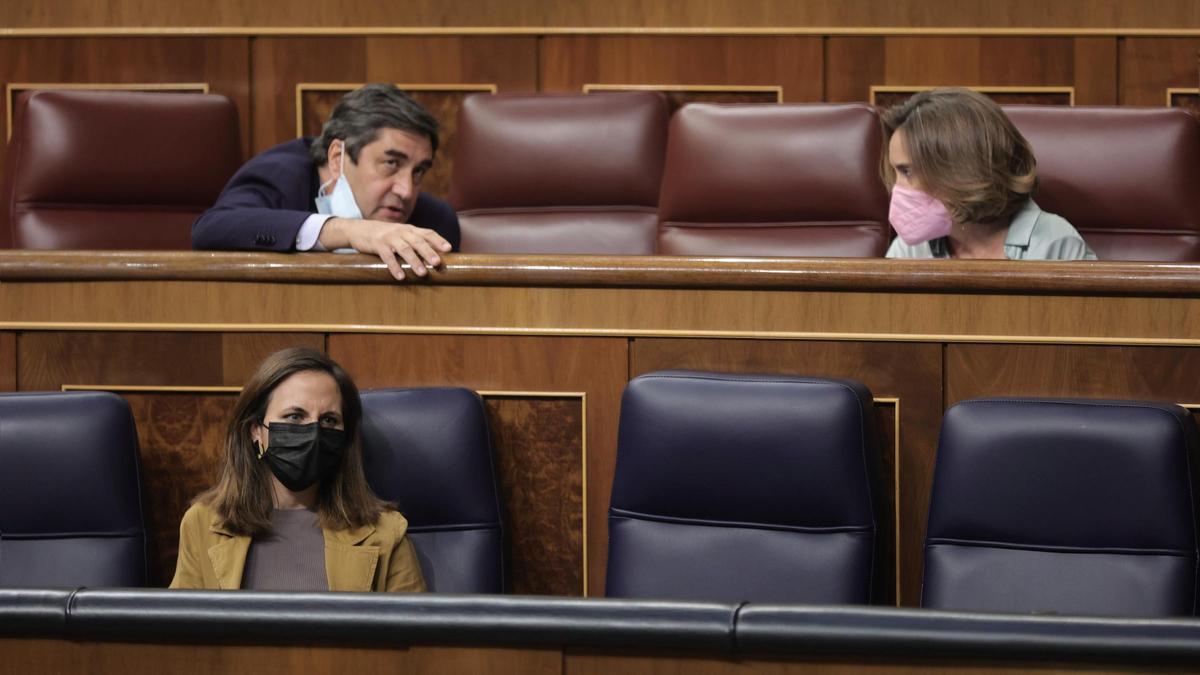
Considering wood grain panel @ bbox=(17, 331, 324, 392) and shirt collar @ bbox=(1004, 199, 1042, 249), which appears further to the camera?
shirt collar @ bbox=(1004, 199, 1042, 249)

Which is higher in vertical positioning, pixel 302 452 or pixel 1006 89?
pixel 1006 89

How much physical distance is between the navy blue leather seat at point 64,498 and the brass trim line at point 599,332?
0.20 feet

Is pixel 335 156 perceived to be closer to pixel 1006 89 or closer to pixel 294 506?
pixel 294 506

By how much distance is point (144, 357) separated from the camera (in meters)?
0.71

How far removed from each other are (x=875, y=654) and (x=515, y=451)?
316 mm

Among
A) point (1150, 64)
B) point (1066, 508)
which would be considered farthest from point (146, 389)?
point (1150, 64)

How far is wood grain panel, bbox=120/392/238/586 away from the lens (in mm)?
706

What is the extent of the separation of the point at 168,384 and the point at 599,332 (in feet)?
0.75

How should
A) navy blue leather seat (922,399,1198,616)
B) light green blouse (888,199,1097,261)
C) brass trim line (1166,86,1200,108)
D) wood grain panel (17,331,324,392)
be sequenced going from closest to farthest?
navy blue leather seat (922,399,1198,616)
wood grain panel (17,331,324,392)
light green blouse (888,199,1097,261)
brass trim line (1166,86,1200,108)

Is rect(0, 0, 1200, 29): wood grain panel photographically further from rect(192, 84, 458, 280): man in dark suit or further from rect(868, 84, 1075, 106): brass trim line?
rect(192, 84, 458, 280): man in dark suit

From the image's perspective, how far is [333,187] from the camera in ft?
2.87

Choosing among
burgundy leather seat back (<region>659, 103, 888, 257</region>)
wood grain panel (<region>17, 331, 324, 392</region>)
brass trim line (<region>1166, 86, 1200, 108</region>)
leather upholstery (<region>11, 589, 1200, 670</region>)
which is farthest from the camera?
brass trim line (<region>1166, 86, 1200, 108</region>)

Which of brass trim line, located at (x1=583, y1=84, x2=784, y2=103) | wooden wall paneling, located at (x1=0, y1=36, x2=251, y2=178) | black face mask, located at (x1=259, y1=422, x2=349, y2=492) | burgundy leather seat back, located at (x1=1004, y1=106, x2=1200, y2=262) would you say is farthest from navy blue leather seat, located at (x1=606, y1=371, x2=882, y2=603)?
wooden wall paneling, located at (x1=0, y1=36, x2=251, y2=178)

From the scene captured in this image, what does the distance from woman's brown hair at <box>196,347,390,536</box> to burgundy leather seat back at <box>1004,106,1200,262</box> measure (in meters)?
0.49
